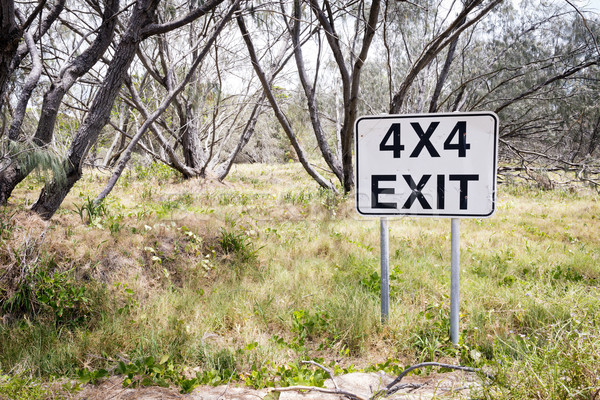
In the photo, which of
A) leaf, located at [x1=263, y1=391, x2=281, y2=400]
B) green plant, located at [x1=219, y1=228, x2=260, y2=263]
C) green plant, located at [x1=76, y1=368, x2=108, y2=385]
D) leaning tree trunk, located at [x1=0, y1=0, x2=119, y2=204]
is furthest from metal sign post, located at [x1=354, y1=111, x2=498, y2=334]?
leaning tree trunk, located at [x1=0, y1=0, x2=119, y2=204]

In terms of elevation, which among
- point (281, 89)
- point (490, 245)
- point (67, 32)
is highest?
point (67, 32)

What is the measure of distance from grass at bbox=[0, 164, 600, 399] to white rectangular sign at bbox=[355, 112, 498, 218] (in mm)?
797

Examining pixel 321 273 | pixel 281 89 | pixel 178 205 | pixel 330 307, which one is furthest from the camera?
pixel 281 89

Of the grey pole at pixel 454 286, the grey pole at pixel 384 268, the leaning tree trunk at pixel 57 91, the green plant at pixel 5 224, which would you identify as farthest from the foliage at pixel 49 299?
the grey pole at pixel 454 286

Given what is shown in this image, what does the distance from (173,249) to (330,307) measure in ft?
6.05

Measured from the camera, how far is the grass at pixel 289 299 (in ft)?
7.18

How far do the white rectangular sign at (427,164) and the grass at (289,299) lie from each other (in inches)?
31.4

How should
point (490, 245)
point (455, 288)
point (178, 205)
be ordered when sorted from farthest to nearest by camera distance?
point (178, 205)
point (490, 245)
point (455, 288)

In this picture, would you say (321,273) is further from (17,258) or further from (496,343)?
(17,258)

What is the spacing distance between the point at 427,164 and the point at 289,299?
153cm

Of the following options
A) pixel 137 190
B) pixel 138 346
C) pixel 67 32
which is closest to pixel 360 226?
pixel 138 346

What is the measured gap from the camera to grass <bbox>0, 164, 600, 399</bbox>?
2188 mm

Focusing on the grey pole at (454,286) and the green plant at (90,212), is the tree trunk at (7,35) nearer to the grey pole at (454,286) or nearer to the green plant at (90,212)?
the green plant at (90,212)

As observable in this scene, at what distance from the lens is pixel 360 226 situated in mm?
5566
